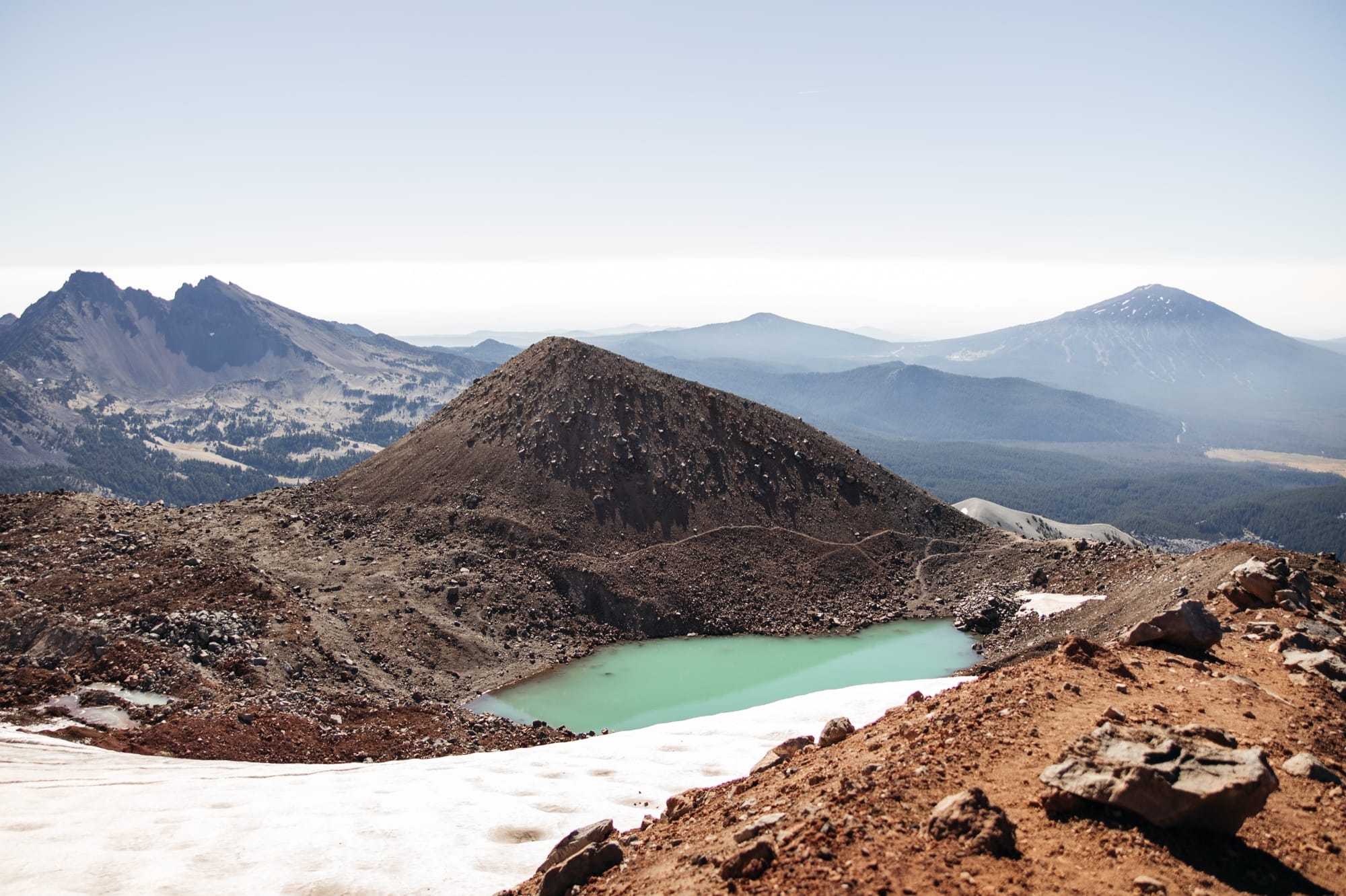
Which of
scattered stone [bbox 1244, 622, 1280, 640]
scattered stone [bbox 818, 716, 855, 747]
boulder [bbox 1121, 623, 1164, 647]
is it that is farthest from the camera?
scattered stone [bbox 1244, 622, 1280, 640]

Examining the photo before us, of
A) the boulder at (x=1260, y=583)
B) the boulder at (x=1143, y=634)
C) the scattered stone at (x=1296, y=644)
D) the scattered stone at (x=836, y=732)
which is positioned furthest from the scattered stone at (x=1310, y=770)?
the boulder at (x=1260, y=583)

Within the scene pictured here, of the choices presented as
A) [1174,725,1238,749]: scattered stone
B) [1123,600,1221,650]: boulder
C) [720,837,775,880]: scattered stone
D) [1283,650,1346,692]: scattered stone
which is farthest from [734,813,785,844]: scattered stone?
[1283,650,1346,692]: scattered stone

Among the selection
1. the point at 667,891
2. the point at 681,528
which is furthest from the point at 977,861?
the point at 681,528

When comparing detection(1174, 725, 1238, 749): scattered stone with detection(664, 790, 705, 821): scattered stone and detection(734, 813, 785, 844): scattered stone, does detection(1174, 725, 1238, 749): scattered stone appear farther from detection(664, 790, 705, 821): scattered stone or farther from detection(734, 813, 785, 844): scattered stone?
detection(664, 790, 705, 821): scattered stone

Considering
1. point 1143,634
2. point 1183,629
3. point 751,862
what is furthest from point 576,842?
point 1183,629

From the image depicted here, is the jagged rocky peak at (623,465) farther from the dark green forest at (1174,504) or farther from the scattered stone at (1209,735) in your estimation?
the dark green forest at (1174,504)

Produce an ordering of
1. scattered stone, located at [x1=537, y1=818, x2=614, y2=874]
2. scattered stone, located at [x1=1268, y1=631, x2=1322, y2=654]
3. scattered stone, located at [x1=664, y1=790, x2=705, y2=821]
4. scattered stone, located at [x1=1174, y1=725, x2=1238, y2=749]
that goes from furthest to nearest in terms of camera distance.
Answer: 1. scattered stone, located at [x1=1268, y1=631, x2=1322, y2=654]
2. scattered stone, located at [x1=664, y1=790, x2=705, y2=821]
3. scattered stone, located at [x1=537, y1=818, x2=614, y2=874]
4. scattered stone, located at [x1=1174, y1=725, x2=1238, y2=749]

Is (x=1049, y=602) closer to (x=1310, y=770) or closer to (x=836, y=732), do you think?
(x=836, y=732)
